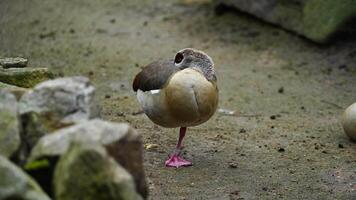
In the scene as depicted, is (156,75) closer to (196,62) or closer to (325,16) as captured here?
(196,62)

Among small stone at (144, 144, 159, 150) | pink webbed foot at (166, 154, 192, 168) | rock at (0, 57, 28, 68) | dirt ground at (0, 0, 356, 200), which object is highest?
rock at (0, 57, 28, 68)

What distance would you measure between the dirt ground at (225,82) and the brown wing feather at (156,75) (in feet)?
1.70

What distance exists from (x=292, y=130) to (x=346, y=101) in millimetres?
1047

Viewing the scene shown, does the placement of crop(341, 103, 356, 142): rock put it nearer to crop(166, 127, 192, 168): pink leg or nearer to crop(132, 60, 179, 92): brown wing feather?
crop(166, 127, 192, 168): pink leg

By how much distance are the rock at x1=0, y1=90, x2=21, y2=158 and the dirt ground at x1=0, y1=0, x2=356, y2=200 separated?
1.38 meters

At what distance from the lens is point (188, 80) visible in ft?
14.1

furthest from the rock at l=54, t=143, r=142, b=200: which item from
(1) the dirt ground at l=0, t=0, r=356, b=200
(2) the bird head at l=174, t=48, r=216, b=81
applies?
(2) the bird head at l=174, t=48, r=216, b=81

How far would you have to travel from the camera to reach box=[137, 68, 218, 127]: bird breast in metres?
4.27

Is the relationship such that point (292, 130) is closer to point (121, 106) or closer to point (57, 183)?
point (121, 106)

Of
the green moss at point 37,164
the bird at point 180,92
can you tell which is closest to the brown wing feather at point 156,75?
the bird at point 180,92

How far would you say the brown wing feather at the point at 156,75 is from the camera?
4414 millimetres

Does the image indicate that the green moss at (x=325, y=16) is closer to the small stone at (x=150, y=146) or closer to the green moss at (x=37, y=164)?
the small stone at (x=150, y=146)

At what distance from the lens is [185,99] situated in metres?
4.26

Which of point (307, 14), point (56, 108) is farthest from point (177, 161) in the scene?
point (307, 14)
